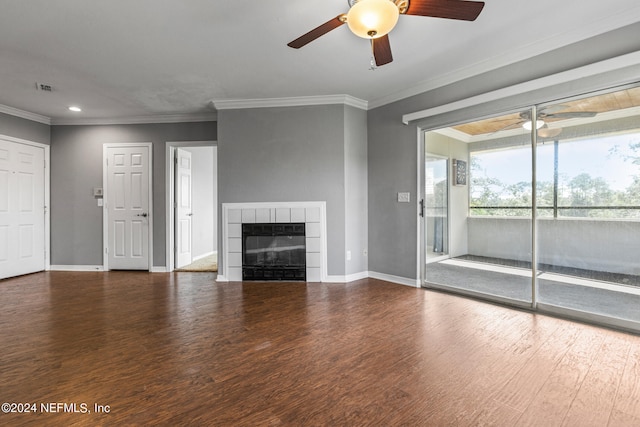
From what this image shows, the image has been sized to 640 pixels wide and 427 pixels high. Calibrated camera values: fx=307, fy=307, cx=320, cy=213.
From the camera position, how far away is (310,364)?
2.00m

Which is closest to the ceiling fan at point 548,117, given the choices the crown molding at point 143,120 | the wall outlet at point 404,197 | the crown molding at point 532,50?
the crown molding at point 532,50

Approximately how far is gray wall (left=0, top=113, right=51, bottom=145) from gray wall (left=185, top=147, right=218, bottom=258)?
2169mm

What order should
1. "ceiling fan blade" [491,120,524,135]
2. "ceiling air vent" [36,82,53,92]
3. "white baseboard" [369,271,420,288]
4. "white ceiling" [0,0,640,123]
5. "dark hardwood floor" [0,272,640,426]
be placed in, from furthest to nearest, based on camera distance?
"white baseboard" [369,271,420,288], "ceiling air vent" [36,82,53,92], "ceiling fan blade" [491,120,524,135], "white ceiling" [0,0,640,123], "dark hardwood floor" [0,272,640,426]

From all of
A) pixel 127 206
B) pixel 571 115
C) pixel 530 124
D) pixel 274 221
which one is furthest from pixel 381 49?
pixel 127 206

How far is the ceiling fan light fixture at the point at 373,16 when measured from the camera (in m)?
1.63

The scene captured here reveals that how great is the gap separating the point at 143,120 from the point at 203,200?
6.23 feet

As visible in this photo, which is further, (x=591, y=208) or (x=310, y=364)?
(x=591, y=208)

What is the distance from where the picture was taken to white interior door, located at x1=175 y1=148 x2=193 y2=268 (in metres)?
5.12

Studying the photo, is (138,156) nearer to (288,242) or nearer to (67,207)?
(67,207)

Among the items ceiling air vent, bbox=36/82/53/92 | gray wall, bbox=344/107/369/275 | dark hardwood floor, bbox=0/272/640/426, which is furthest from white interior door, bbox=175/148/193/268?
gray wall, bbox=344/107/369/275

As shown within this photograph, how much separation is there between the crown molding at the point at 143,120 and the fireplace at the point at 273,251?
2.00m

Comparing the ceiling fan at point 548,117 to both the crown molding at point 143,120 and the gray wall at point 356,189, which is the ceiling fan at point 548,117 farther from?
the crown molding at point 143,120

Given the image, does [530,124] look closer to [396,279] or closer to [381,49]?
[381,49]

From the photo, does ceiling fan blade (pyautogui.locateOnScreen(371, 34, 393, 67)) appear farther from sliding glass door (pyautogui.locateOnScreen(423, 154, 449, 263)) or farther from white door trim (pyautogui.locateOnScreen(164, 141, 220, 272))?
white door trim (pyautogui.locateOnScreen(164, 141, 220, 272))
